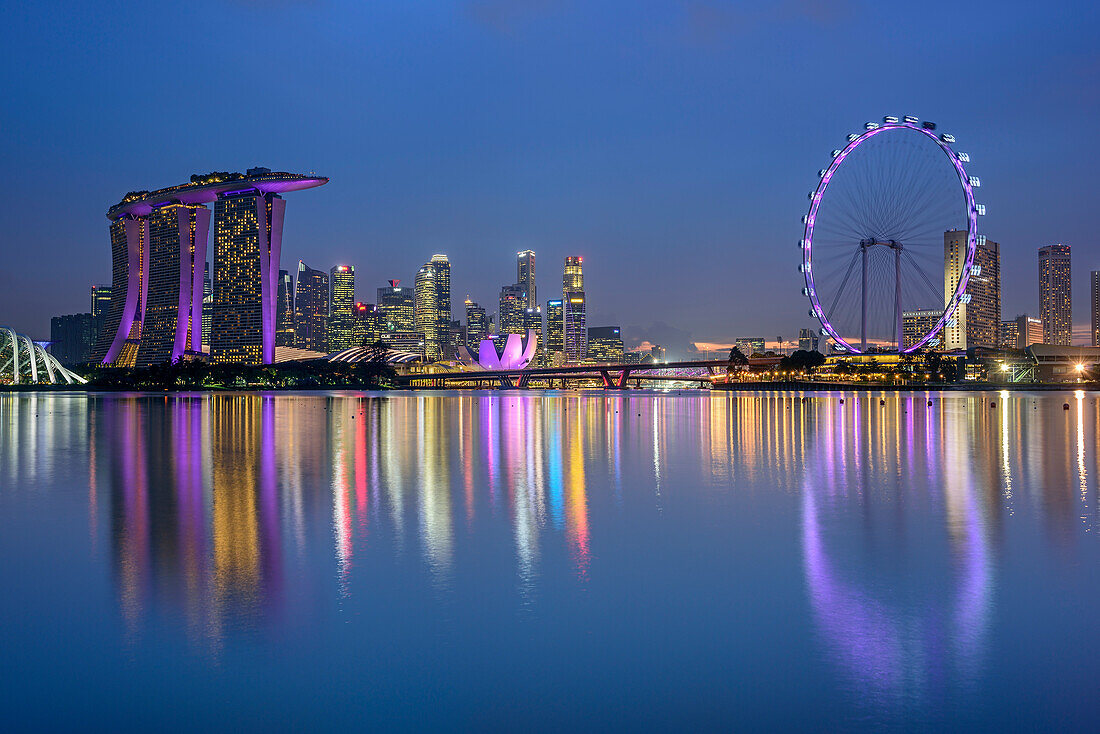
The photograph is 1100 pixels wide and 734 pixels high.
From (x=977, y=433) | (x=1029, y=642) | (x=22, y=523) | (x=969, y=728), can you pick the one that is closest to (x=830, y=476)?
(x=1029, y=642)

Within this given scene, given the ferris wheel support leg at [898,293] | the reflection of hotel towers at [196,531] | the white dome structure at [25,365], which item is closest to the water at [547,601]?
the reflection of hotel towers at [196,531]

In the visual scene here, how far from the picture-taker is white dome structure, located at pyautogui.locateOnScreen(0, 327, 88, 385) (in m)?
152

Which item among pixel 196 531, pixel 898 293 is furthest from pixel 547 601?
pixel 898 293

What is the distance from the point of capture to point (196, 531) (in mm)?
12688

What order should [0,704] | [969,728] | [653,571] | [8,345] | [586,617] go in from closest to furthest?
[969,728], [0,704], [586,617], [653,571], [8,345]

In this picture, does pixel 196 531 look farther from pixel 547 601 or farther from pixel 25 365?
pixel 25 365

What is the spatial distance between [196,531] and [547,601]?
6.31 meters

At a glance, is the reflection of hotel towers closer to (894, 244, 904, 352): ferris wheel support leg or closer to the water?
the water

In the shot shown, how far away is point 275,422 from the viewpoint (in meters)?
44.3

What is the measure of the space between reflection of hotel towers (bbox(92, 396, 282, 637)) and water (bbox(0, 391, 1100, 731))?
0.07 metres

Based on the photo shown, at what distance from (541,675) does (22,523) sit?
10.8m

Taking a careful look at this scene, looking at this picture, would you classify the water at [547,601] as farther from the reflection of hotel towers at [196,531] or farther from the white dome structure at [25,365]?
the white dome structure at [25,365]

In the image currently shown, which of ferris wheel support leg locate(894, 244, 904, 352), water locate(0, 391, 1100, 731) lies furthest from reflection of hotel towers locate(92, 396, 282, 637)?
ferris wheel support leg locate(894, 244, 904, 352)

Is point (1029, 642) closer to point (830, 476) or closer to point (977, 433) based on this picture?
point (830, 476)
